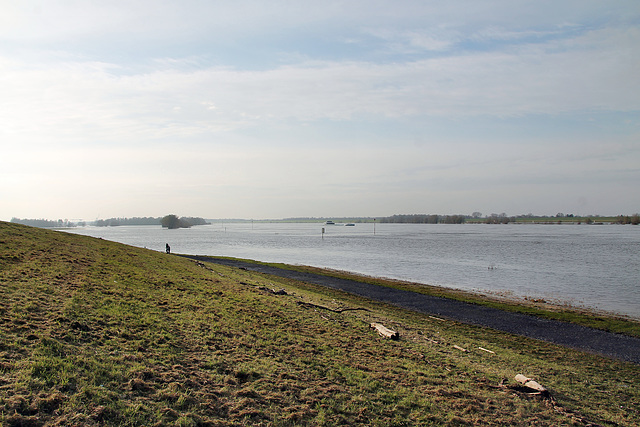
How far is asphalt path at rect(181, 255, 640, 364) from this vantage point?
15773 millimetres

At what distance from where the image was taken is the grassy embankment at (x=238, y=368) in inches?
234

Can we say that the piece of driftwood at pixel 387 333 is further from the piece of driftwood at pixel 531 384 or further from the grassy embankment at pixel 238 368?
the piece of driftwood at pixel 531 384

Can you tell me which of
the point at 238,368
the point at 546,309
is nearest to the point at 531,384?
the point at 238,368

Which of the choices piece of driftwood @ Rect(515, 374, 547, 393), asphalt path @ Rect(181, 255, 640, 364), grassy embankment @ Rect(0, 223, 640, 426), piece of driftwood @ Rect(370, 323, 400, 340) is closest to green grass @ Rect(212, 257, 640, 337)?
asphalt path @ Rect(181, 255, 640, 364)

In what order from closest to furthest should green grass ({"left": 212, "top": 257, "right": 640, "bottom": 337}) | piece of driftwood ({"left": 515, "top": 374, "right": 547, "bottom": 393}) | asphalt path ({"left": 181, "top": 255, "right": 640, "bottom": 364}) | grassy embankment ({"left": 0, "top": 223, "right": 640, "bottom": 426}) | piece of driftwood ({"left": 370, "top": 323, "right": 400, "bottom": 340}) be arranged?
grassy embankment ({"left": 0, "top": 223, "right": 640, "bottom": 426}), piece of driftwood ({"left": 515, "top": 374, "right": 547, "bottom": 393}), piece of driftwood ({"left": 370, "top": 323, "right": 400, "bottom": 340}), asphalt path ({"left": 181, "top": 255, "right": 640, "bottom": 364}), green grass ({"left": 212, "top": 257, "right": 640, "bottom": 337})

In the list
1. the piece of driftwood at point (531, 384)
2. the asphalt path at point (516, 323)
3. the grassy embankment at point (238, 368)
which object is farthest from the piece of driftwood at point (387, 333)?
the asphalt path at point (516, 323)

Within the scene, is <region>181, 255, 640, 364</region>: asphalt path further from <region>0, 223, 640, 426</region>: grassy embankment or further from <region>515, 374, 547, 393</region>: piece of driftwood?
<region>515, 374, 547, 393</region>: piece of driftwood

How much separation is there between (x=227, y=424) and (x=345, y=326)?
7.70 m

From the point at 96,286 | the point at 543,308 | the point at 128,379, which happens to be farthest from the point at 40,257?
the point at 543,308

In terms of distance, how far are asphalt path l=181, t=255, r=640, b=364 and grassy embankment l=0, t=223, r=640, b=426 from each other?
222cm

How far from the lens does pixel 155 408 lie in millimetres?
5812

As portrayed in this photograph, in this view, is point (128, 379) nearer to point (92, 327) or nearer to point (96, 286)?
point (92, 327)

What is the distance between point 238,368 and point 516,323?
656 inches

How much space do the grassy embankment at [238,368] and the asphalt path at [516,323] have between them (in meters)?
2.22
